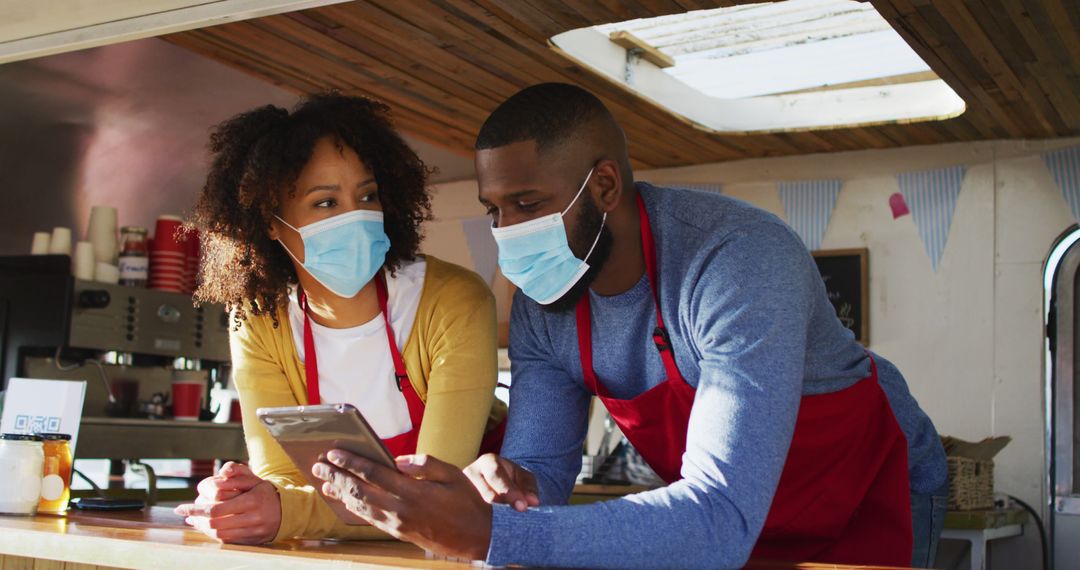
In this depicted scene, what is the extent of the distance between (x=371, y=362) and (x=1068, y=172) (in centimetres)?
383

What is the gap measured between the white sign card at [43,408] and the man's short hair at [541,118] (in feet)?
3.71

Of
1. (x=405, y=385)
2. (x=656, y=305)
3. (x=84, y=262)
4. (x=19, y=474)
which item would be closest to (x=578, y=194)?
(x=656, y=305)

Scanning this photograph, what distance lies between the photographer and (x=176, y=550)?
4.96 ft

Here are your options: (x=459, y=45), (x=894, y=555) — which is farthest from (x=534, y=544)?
(x=459, y=45)

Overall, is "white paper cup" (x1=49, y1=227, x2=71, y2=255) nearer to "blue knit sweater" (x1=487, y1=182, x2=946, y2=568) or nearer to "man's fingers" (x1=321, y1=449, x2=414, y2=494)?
"blue knit sweater" (x1=487, y1=182, x2=946, y2=568)

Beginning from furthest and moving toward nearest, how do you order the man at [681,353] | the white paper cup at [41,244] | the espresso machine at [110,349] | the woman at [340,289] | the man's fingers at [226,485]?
the white paper cup at [41,244], the espresso machine at [110,349], the woman at [340,289], the man's fingers at [226,485], the man at [681,353]

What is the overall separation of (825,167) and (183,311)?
3079 mm

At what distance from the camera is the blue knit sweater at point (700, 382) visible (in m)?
1.41

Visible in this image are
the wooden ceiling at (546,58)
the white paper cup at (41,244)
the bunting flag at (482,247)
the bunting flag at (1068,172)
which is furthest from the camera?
the bunting flag at (482,247)

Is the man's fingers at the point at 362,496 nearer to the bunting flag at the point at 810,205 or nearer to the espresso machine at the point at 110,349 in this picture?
the espresso machine at the point at 110,349

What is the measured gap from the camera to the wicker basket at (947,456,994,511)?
3.81 m

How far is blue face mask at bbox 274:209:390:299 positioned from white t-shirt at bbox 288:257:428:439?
72 millimetres

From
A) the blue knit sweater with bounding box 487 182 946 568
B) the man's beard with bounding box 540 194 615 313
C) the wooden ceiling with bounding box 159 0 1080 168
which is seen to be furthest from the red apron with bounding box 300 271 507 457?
the wooden ceiling with bounding box 159 0 1080 168

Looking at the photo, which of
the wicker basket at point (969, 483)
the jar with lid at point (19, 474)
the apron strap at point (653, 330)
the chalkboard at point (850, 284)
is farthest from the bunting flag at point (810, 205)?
the jar with lid at point (19, 474)
